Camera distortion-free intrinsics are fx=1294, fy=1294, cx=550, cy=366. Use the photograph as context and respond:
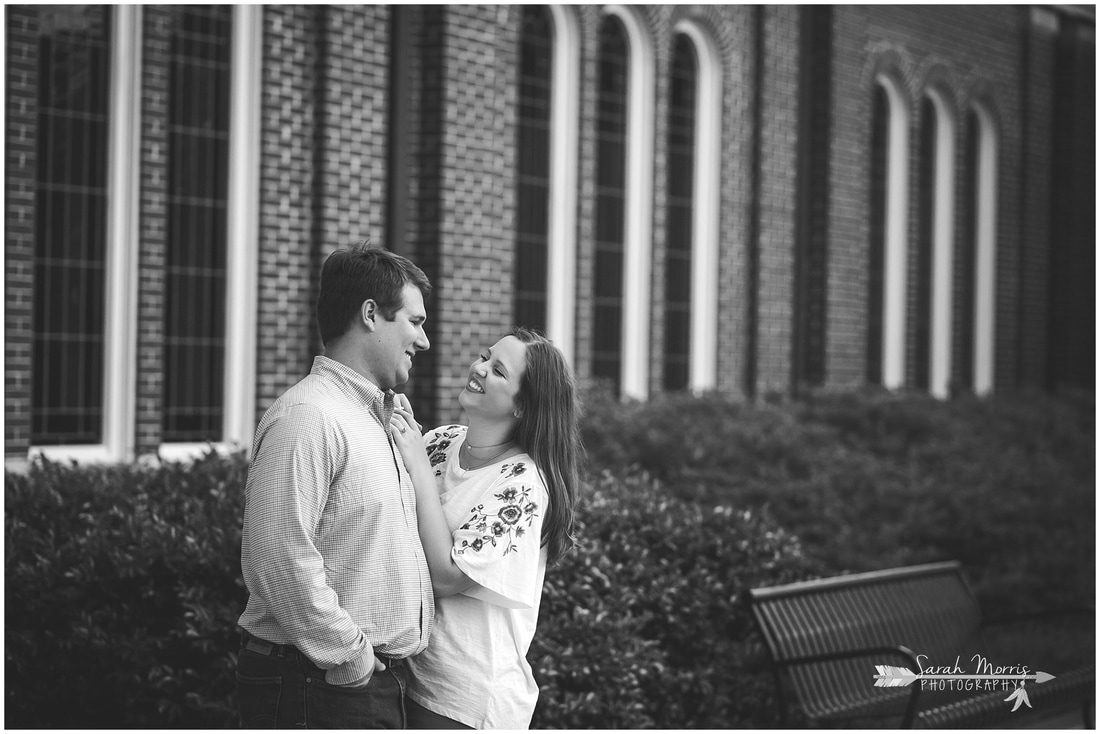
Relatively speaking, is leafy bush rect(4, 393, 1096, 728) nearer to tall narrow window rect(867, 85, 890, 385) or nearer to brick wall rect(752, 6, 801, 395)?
brick wall rect(752, 6, 801, 395)

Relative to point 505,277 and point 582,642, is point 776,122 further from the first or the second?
point 582,642

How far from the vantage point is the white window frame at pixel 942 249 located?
1587 centimetres

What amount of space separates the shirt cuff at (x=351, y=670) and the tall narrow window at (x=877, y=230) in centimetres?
1266

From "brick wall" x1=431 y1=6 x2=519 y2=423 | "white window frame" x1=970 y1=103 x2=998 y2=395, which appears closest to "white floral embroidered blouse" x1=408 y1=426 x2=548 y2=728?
"brick wall" x1=431 y1=6 x2=519 y2=423

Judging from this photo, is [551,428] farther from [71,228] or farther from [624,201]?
[624,201]

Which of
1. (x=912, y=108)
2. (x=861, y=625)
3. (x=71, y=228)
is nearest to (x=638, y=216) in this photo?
(x=912, y=108)

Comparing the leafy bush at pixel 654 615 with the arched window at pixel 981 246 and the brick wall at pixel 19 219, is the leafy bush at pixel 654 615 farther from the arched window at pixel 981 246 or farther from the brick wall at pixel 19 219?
the arched window at pixel 981 246

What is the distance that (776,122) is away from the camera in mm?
13500

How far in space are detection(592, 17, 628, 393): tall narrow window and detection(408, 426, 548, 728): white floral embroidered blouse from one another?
874 cm

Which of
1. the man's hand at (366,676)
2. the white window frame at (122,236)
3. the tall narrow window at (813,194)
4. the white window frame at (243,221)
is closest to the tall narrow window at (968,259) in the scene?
the tall narrow window at (813,194)

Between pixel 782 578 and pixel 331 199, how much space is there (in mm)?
4787

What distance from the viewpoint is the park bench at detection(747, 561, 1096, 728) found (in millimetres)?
6086

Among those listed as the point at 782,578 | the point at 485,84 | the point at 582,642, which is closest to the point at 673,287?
the point at 485,84

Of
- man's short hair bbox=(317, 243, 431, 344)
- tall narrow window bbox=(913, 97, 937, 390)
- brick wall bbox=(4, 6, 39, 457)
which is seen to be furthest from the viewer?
tall narrow window bbox=(913, 97, 937, 390)
